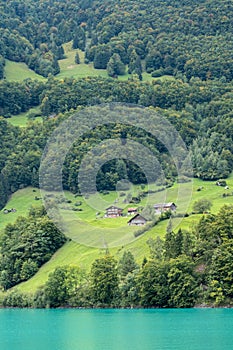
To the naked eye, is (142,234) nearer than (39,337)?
No

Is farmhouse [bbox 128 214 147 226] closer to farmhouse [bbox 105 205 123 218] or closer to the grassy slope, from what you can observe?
the grassy slope

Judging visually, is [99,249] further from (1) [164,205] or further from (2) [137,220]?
(1) [164,205]

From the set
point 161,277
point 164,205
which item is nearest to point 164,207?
point 164,205

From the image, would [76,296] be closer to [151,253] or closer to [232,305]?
[151,253]

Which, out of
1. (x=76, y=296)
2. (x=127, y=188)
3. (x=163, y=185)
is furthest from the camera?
(x=127, y=188)

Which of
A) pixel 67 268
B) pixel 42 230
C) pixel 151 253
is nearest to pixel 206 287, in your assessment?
pixel 151 253

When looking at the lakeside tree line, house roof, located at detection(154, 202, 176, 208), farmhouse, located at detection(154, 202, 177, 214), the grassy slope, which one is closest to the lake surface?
the lakeside tree line
